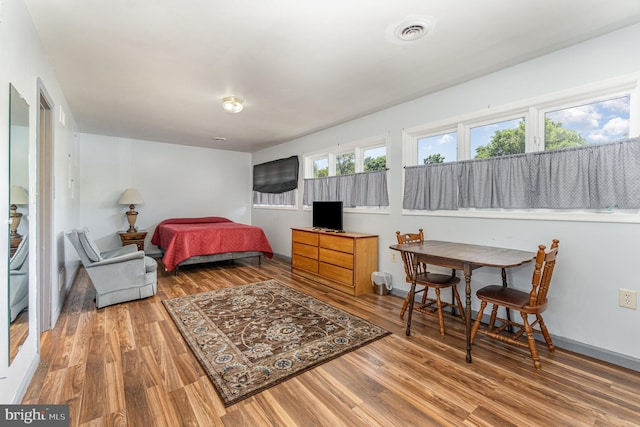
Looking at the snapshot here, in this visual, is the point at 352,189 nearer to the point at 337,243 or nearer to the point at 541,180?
the point at 337,243

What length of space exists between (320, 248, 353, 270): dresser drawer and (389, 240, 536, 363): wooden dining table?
1011mm

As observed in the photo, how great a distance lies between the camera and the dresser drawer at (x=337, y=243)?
148 inches

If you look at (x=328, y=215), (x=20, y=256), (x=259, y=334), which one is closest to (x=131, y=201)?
(x=328, y=215)

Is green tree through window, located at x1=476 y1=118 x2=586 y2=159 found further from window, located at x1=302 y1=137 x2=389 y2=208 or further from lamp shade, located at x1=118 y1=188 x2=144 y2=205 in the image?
lamp shade, located at x1=118 y1=188 x2=144 y2=205

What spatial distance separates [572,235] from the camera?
2.34 meters

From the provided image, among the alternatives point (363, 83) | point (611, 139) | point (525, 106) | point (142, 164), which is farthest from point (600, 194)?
point (142, 164)

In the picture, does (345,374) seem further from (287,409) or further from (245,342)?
(245,342)

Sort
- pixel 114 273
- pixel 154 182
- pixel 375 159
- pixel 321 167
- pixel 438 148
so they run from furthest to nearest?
pixel 154 182 → pixel 321 167 → pixel 375 159 → pixel 438 148 → pixel 114 273

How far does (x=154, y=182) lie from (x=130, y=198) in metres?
0.71

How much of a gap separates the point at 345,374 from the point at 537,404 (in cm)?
115

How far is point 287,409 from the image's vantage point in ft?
5.39

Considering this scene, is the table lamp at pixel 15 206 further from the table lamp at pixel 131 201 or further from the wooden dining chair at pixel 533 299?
the table lamp at pixel 131 201

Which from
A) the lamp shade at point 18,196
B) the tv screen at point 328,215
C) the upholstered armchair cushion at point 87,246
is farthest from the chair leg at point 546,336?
the upholstered armchair cushion at point 87,246

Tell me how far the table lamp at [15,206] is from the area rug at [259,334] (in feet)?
4.61
